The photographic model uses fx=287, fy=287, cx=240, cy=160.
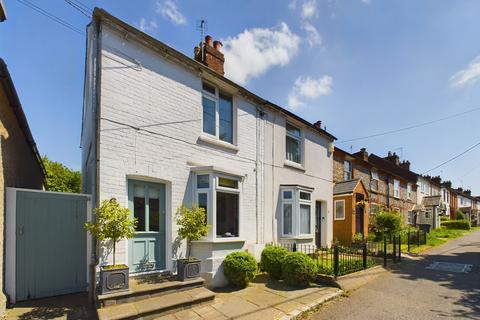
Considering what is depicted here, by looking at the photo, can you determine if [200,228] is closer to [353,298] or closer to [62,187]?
[353,298]

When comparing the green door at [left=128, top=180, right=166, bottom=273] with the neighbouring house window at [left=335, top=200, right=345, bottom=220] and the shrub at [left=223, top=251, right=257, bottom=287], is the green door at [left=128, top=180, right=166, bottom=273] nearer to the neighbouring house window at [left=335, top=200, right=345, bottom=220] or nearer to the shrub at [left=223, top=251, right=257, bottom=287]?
the shrub at [left=223, top=251, right=257, bottom=287]

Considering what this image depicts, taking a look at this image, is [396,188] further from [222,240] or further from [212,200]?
[212,200]

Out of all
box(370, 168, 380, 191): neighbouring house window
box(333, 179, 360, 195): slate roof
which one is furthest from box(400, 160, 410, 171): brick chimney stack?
box(333, 179, 360, 195): slate roof

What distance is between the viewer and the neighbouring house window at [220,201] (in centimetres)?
856

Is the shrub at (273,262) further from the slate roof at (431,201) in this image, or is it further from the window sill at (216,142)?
the slate roof at (431,201)

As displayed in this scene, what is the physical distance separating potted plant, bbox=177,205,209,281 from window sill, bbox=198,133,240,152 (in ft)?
7.37

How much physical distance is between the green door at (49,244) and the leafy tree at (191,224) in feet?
8.12

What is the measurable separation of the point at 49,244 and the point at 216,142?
17.4 ft

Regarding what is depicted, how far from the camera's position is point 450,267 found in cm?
1204

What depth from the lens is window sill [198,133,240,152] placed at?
360 inches

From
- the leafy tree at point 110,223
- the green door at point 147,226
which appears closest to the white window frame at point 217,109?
the green door at point 147,226

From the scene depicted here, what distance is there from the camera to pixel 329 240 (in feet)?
49.9

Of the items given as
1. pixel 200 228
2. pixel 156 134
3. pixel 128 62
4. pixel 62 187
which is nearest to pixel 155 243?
pixel 200 228

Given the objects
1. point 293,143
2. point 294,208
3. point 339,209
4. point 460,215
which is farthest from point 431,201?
point 294,208
